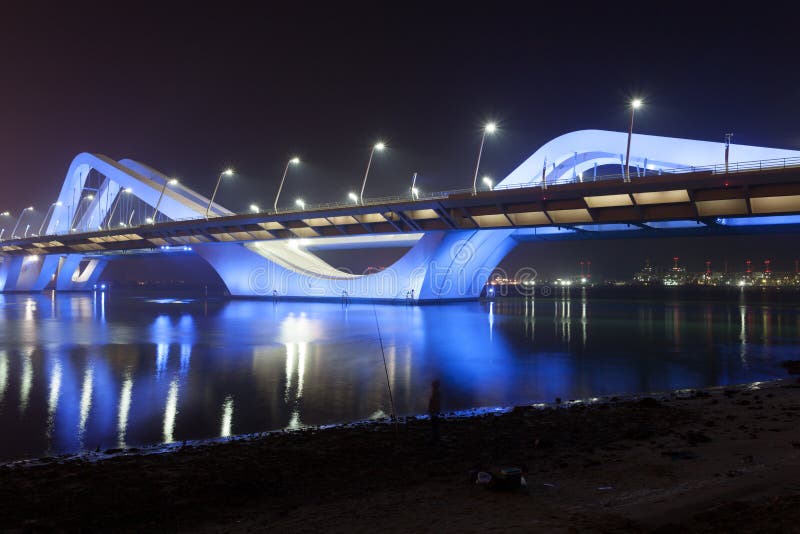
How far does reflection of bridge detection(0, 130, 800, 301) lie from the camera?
28.0 m

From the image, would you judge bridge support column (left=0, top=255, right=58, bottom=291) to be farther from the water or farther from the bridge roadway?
the water

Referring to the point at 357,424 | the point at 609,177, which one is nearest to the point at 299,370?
the point at 357,424

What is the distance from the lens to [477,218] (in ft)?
123

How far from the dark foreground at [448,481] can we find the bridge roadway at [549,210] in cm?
2088

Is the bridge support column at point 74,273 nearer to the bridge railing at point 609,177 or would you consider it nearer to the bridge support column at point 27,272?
the bridge support column at point 27,272

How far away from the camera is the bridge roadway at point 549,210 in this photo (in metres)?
26.5

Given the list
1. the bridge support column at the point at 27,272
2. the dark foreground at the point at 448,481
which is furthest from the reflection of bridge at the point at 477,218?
the dark foreground at the point at 448,481

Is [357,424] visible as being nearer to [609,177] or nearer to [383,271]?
[609,177]

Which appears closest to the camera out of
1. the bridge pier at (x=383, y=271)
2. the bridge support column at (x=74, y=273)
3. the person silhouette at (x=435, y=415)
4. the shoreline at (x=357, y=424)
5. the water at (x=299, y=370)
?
the shoreline at (x=357, y=424)

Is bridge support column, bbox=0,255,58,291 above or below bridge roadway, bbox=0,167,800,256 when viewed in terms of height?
below

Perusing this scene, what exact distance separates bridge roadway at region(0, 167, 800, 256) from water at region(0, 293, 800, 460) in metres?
6.19

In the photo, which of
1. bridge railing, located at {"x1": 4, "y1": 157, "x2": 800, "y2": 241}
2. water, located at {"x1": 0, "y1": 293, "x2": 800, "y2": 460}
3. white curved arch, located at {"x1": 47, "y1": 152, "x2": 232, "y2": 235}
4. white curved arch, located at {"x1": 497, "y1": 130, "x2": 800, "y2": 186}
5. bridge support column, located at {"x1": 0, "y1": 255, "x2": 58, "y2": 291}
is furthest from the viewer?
bridge support column, located at {"x1": 0, "y1": 255, "x2": 58, "y2": 291}

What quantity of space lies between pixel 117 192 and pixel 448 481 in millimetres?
81873

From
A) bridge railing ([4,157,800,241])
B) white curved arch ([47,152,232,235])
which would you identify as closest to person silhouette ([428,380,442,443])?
bridge railing ([4,157,800,241])
